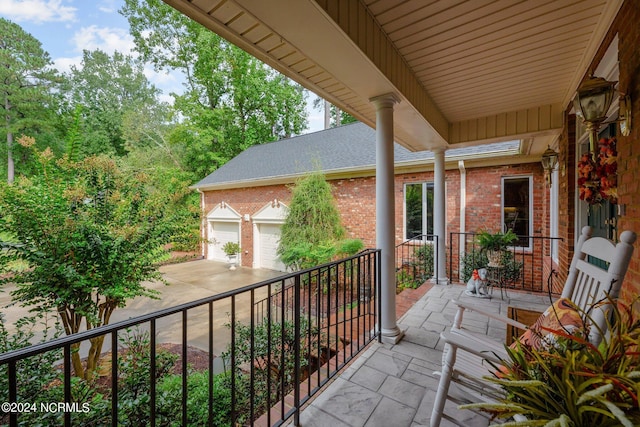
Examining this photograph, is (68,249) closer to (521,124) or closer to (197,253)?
(521,124)

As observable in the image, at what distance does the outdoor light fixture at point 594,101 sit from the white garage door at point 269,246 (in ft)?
26.4

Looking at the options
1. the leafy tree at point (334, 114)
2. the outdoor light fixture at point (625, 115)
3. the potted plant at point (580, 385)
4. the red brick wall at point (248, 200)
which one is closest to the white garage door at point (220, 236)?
the red brick wall at point (248, 200)

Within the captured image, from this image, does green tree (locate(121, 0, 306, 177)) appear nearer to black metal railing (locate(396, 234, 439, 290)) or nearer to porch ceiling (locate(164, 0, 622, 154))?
black metal railing (locate(396, 234, 439, 290))

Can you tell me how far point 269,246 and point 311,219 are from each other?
2.69 meters

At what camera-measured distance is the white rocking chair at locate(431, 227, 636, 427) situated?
46.0 inches

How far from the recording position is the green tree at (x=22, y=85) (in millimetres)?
12000

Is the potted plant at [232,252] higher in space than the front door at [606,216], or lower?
lower

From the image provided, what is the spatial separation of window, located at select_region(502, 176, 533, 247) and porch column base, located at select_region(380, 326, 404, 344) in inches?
168

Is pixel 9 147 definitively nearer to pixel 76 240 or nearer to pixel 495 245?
pixel 76 240

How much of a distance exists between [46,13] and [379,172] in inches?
776

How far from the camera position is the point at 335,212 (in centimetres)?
754

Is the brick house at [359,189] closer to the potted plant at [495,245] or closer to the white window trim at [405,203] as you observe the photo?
the white window trim at [405,203]

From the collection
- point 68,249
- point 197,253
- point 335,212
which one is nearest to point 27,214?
point 68,249

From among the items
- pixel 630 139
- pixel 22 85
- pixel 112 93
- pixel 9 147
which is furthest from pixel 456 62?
pixel 112 93
